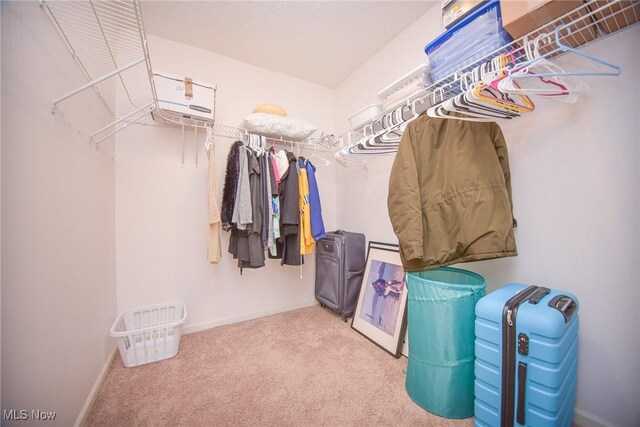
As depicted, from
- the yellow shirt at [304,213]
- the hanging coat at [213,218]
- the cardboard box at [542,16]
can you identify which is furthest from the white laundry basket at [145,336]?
the cardboard box at [542,16]

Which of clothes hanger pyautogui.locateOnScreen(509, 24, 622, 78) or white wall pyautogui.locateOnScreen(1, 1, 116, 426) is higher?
clothes hanger pyautogui.locateOnScreen(509, 24, 622, 78)

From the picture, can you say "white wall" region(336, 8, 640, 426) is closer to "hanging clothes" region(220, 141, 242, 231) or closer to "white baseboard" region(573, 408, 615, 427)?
"white baseboard" region(573, 408, 615, 427)

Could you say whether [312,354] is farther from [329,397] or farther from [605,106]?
[605,106]

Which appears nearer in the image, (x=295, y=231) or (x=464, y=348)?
(x=464, y=348)

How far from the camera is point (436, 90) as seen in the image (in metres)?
1.23

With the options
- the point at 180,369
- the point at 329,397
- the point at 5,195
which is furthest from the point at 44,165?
the point at 329,397

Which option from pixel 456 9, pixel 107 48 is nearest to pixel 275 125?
pixel 107 48

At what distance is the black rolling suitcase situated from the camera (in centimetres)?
207

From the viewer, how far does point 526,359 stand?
85cm

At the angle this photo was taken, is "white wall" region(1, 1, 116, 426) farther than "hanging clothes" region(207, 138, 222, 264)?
No

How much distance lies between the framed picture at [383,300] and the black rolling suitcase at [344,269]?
8 centimetres

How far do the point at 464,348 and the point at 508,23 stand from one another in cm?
137

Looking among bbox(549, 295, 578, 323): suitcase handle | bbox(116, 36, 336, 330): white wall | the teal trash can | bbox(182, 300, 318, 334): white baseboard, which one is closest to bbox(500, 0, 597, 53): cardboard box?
bbox(549, 295, 578, 323): suitcase handle

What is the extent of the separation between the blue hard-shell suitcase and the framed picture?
26.9 inches
